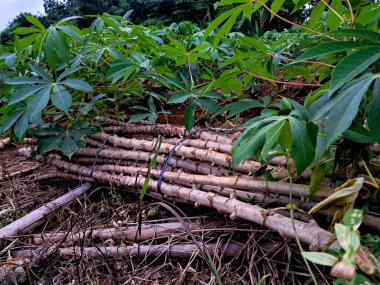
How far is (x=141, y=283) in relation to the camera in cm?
71

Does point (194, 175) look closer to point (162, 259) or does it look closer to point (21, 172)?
point (162, 259)

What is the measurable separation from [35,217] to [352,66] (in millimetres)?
1015

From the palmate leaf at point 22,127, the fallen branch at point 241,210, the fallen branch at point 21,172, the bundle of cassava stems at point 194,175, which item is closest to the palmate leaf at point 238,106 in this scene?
the bundle of cassava stems at point 194,175

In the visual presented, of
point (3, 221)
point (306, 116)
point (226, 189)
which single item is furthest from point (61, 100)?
point (306, 116)

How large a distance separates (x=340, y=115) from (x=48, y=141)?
1.05 m

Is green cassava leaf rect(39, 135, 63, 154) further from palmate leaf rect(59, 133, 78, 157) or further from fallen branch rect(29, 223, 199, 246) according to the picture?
fallen branch rect(29, 223, 199, 246)

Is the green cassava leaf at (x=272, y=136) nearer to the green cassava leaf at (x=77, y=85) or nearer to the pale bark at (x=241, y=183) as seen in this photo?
the pale bark at (x=241, y=183)

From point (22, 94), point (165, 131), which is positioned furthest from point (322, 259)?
point (22, 94)

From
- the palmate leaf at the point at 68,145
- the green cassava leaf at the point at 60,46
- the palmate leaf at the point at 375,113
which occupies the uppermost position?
the green cassava leaf at the point at 60,46

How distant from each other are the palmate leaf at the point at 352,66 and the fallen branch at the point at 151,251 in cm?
45

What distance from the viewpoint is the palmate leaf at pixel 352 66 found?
424 mm

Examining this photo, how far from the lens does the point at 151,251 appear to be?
78cm

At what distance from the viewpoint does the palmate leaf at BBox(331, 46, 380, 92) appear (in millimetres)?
424

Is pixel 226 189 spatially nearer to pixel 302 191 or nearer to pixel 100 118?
pixel 302 191
